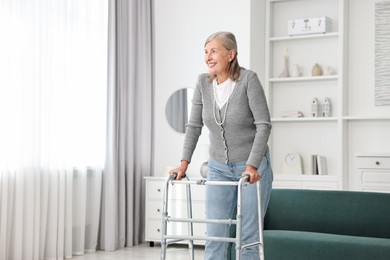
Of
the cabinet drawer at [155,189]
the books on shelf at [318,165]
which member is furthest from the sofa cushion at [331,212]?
the cabinet drawer at [155,189]

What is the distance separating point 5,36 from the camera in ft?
17.2

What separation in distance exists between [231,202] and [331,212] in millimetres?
1555

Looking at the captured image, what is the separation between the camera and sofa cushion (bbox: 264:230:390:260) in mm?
3896

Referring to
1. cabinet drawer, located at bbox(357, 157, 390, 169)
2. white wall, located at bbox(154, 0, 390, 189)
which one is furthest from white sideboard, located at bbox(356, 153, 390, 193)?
white wall, located at bbox(154, 0, 390, 189)

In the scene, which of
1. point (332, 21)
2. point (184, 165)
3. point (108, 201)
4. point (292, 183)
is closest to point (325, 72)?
point (332, 21)

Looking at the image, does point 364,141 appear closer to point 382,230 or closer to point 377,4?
point 377,4

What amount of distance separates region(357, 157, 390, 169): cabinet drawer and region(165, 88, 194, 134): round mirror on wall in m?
1.85

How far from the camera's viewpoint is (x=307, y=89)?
23.0 feet

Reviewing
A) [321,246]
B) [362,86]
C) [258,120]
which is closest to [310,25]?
[362,86]

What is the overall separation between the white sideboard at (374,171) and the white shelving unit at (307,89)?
0.33 meters

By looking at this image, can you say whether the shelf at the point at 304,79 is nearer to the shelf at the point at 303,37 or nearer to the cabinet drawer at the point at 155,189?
the shelf at the point at 303,37

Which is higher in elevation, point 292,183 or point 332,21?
point 332,21

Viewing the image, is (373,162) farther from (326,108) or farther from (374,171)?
(326,108)

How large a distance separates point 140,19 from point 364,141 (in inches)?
102
